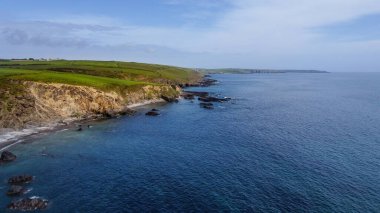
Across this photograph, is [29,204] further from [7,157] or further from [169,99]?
[169,99]

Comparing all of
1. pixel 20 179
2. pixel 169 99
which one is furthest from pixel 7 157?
pixel 169 99

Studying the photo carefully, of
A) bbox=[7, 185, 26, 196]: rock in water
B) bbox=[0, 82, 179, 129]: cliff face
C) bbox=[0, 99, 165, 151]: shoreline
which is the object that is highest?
bbox=[0, 82, 179, 129]: cliff face

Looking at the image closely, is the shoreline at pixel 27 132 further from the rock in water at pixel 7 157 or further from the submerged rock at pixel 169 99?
the submerged rock at pixel 169 99

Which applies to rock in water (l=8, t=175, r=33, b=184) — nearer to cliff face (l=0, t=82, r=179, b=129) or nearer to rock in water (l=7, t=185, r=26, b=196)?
rock in water (l=7, t=185, r=26, b=196)

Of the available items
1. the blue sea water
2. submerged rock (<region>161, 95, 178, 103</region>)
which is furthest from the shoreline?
submerged rock (<region>161, 95, 178, 103</region>)

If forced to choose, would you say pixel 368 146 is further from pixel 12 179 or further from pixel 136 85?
pixel 136 85

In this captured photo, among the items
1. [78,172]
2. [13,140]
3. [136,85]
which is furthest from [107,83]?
[78,172]
